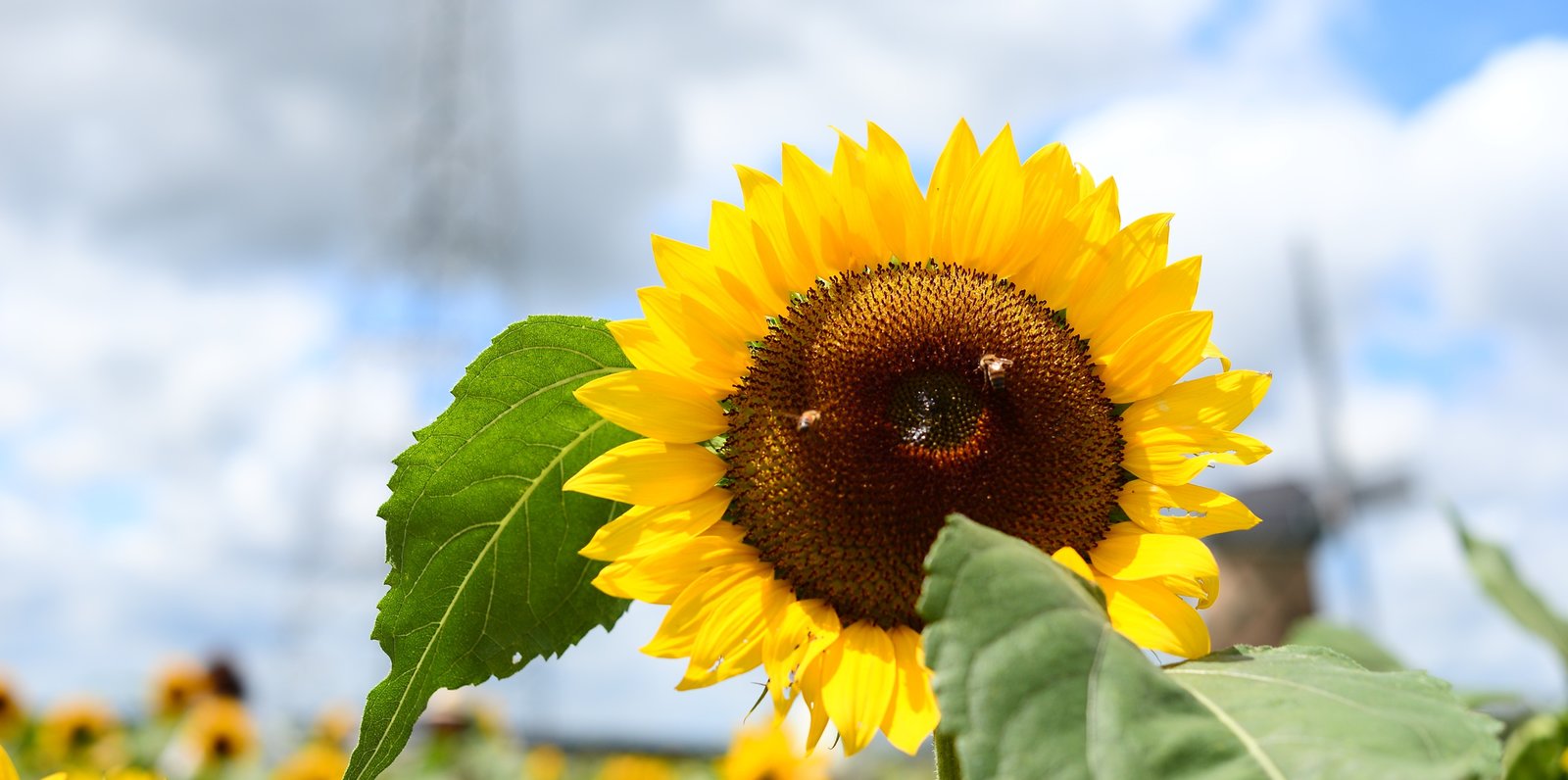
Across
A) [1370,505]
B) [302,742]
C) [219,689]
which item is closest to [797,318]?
[302,742]

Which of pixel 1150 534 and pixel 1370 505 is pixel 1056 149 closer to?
pixel 1150 534

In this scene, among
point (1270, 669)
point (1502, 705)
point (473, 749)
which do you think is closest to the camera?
point (1270, 669)

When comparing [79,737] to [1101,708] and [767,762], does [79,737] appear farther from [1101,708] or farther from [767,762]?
[1101,708]

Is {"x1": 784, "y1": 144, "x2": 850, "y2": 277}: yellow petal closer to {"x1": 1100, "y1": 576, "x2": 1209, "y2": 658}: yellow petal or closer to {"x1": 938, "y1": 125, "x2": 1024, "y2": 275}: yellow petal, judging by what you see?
{"x1": 938, "y1": 125, "x2": 1024, "y2": 275}: yellow petal

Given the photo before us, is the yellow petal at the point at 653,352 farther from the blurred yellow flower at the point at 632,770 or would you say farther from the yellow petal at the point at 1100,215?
the blurred yellow flower at the point at 632,770

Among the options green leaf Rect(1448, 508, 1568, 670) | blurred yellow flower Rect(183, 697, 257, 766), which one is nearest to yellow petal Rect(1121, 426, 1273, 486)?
green leaf Rect(1448, 508, 1568, 670)

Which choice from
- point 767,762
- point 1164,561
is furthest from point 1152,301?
point 767,762

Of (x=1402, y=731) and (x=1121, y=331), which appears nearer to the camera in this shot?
(x=1402, y=731)
